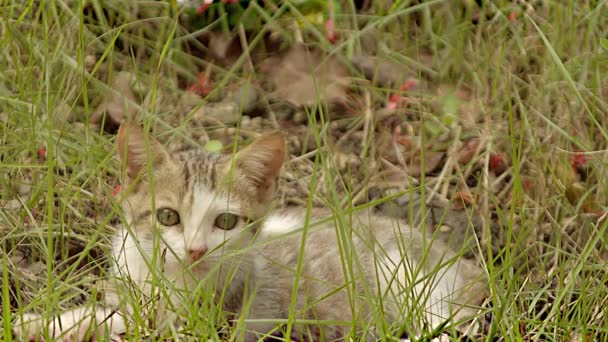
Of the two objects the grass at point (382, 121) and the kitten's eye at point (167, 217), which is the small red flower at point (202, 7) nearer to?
the grass at point (382, 121)

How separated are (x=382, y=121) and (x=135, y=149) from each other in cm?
134

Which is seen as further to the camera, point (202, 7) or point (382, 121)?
point (202, 7)

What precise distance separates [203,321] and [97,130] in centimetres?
137

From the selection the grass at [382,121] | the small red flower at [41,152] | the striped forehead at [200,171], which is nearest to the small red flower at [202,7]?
the grass at [382,121]

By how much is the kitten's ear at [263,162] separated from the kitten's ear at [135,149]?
215mm

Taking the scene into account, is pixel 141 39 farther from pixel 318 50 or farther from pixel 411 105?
pixel 411 105

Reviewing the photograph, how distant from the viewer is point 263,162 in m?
2.35

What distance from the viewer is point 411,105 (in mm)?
3420

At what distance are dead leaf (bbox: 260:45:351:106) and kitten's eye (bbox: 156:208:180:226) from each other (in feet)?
3.83

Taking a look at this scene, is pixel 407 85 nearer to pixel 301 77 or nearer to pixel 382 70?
pixel 382 70

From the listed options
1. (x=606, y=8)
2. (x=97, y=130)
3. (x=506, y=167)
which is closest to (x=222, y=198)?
(x=97, y=130)

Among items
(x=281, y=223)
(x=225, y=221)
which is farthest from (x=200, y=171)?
(x=281, y=223)

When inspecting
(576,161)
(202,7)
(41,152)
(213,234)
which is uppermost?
(202,7)

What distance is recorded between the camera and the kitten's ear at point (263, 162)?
230 centimetres
